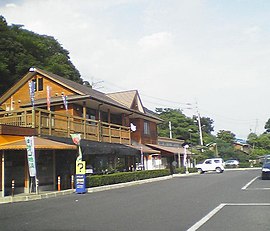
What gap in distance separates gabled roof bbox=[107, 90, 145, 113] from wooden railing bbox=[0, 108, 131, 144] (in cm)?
611

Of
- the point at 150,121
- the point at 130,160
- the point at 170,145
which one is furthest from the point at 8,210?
the point at 170,145

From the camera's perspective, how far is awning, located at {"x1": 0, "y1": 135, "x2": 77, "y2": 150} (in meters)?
18.2

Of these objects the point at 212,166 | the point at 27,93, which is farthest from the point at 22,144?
the point at 212,166

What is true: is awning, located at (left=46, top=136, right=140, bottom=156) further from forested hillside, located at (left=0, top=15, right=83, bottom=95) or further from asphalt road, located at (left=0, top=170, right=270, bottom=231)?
forested hillside, located at (left=0, top=15, right=83, bottom=95)

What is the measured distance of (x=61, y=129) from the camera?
2370cm

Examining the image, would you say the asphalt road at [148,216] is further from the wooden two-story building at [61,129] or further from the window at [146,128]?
the window at [146,128]

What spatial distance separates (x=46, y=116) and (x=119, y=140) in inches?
420

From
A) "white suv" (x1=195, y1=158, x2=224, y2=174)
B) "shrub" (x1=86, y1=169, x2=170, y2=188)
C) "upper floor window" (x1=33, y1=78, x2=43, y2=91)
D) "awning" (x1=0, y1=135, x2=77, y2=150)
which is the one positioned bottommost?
"shrub" (x1=86, y1=169, x2=170, y2=188)

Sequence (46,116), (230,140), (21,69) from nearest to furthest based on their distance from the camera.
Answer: (46,116)
(21,69)
(230,140)

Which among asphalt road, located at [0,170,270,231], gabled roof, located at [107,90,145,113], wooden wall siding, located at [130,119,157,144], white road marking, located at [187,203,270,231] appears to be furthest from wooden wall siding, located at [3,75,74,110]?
white road marking, located at [187,203,270,231]

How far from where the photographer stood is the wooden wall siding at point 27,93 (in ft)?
100

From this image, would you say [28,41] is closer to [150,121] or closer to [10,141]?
[150,121]

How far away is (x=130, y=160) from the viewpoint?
3584 centimetres

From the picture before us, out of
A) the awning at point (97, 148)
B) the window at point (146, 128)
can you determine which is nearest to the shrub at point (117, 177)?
the awning at point (97, 148)
